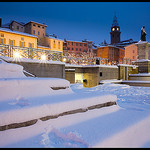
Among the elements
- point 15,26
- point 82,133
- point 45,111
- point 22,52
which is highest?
point 15,26

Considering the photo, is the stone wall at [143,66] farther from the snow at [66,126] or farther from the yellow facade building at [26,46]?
the snow at [66,126]

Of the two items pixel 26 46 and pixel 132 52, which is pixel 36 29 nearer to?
pixel 26 46

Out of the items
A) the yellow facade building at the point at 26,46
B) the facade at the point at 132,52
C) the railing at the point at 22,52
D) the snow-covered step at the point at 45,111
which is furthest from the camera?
the facade at the point at 132,52

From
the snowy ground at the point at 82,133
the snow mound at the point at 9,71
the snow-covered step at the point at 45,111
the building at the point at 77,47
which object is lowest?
the snowy ground at the point at 82,133

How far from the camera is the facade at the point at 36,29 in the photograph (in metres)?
30.4

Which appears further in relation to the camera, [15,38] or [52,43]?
[52,43]

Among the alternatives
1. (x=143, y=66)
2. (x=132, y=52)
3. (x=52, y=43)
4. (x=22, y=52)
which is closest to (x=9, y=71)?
(x=22, y=52)

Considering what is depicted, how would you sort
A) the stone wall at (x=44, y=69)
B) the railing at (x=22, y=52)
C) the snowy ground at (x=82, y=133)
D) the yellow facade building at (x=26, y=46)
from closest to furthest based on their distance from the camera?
1. the snowy ground at (x=82, y=133)
2. the stone wall at (x=44, y=69)
3. the railing at (x=22, y=52)
4. the yellow facade building at (x=26, y=46)

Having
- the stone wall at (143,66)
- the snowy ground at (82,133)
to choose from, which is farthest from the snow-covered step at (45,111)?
the stone wall at (143,66)

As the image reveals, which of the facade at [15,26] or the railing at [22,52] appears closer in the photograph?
the railing at [22,52]

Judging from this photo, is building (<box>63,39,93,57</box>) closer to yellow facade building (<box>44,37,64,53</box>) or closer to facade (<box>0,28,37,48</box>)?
yellow facade building (<box>44,37,64,53</box>)

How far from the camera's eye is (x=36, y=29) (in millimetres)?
31125

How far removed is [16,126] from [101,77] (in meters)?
13.6

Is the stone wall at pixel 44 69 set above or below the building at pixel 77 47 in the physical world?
below
